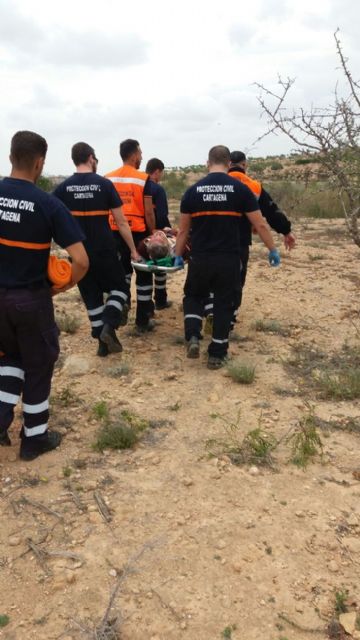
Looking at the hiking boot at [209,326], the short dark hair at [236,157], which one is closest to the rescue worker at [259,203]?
the short dark hair at [236,157]

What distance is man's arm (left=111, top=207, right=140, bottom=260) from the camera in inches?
192

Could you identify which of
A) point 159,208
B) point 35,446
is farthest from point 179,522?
point 159,208

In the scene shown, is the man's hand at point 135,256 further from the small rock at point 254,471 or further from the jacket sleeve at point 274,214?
the small rock at point 254,471

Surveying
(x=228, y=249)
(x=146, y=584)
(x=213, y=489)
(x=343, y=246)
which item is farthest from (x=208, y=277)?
(x=343, y=246)

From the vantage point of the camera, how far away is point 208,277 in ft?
16.1

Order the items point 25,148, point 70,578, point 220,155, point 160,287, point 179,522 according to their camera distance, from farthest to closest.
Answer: point 160,287
point 220,155
point 25,148
point 179,522
point 70,578

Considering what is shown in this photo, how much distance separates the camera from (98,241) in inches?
193

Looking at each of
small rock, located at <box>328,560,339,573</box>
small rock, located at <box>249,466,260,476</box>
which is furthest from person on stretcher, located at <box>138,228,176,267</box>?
small rock, located at <box>328,560,339,573</box>

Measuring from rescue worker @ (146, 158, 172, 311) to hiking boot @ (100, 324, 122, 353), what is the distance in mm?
1359

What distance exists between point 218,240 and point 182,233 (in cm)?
46

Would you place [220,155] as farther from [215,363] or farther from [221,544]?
[221,544]

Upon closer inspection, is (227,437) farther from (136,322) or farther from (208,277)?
(136,322)

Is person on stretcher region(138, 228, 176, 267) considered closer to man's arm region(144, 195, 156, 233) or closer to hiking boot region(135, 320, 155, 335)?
man's arm region(144, 195, 156, 233)

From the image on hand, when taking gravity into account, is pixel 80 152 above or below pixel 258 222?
above
